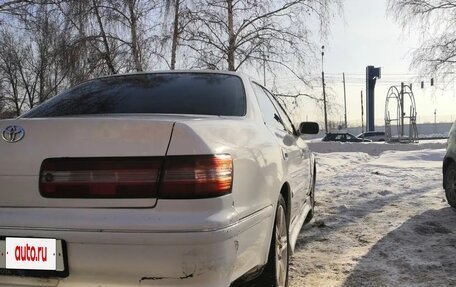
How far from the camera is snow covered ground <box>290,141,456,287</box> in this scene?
14.2ft

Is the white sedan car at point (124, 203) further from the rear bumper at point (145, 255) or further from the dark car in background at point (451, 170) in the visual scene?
the dark car in background at point (451, 170)

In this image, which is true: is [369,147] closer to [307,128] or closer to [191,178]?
[307,128]

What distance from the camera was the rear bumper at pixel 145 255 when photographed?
235 centimetres

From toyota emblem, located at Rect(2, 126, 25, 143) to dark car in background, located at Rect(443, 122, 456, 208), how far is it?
19.2 feet

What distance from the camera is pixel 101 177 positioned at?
246 cm

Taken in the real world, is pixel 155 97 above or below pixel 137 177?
above

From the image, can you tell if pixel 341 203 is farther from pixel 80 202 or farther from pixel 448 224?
pixel 80 202

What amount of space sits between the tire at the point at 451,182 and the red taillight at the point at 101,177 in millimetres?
5658

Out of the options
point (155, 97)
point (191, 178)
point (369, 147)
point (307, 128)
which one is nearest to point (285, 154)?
point (155, 97)

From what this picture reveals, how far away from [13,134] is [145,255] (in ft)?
2.94

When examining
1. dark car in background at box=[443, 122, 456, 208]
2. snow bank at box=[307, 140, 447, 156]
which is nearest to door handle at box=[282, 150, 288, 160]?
dark car in background at box=[443, 122, 456, 208]

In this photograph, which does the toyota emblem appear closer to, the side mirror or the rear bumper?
the rear bumper

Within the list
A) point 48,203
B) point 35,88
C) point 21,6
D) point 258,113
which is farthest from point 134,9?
point 35,88

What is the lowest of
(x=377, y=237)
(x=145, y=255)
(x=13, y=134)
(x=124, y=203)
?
(x=377, y=237)
